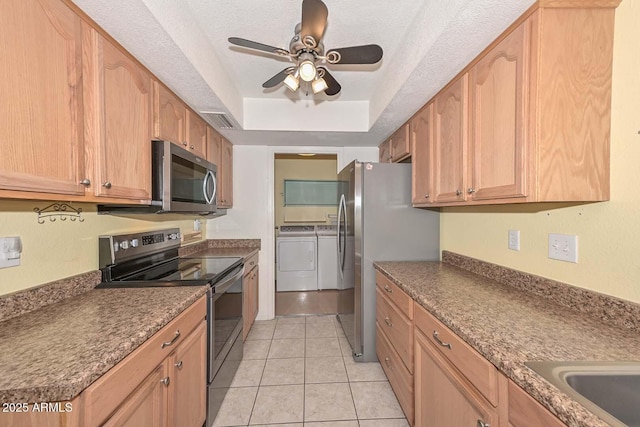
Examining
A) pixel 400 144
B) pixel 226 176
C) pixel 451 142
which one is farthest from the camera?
pixel 226 176

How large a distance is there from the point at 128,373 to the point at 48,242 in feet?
2.71

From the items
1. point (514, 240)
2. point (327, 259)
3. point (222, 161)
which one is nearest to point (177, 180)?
point (222, 161)

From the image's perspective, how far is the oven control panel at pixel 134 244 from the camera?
1514 millimetres

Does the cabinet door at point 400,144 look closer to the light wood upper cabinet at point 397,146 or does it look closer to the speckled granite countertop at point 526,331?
the light wood upper cabinet at point 397,146

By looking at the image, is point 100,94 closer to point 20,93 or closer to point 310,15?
point 20,93

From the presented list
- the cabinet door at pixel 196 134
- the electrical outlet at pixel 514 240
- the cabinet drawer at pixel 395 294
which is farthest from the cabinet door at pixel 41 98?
the electrical outlet at pixel 514 240

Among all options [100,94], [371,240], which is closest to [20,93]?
[100,94]

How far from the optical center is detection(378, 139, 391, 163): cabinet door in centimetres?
276

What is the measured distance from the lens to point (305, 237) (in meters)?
4.18

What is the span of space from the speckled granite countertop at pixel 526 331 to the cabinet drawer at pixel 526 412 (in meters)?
0.03

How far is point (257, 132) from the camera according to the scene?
262 centimetres

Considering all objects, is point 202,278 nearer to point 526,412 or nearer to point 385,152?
point 526,412

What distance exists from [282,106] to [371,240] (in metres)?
1.52

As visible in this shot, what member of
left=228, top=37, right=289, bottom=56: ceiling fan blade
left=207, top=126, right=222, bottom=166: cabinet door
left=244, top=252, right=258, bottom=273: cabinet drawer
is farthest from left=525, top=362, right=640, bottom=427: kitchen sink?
left=207, top=126, right=222, bottom=166: cabinet door
